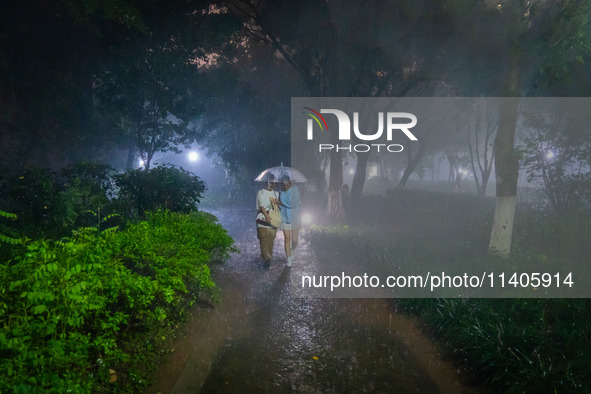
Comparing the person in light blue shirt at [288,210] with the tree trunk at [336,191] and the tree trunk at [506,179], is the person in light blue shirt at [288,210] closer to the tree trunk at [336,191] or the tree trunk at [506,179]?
the tree trunk at [506,179]

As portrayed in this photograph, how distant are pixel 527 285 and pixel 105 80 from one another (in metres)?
16.5

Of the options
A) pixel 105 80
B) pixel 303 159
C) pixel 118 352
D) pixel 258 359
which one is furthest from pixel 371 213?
pixel 118 352

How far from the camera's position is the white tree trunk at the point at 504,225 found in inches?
338

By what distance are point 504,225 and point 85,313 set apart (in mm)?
8499

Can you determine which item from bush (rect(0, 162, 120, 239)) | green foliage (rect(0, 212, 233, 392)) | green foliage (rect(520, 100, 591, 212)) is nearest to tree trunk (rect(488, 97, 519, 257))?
green foliage (rect(520, 100, 591, 212))

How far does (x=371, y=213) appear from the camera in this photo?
19609mm

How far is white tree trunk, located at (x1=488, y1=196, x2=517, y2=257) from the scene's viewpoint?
338 inches

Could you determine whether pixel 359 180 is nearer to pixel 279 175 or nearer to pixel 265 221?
pixel 279 175

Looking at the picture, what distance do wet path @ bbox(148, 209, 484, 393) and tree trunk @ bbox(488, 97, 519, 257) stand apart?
3.60 m

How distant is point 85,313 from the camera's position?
3152 millimetres

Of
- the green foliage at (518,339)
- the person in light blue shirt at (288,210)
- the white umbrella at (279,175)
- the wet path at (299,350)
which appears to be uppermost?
the white umbrella at (279,175)

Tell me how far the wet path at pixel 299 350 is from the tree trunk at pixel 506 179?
3599 millimetres

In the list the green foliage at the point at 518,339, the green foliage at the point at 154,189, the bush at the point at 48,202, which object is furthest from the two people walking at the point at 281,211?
the green foliage at the point at 518,339

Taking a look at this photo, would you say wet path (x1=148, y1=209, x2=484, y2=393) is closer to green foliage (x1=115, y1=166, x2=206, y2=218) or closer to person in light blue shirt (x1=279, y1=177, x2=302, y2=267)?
person in light blue shirt (x1=279, y1=177, x2=302, y2=267)
